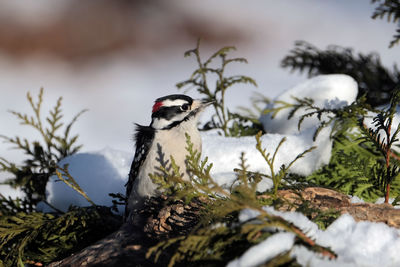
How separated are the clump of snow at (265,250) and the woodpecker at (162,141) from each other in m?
1.46

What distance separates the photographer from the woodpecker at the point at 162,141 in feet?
9.28

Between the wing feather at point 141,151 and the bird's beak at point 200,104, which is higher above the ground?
the bird's beak at point 200,104

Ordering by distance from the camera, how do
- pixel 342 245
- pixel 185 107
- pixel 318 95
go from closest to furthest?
pixel 342 245
pixel 185 107
pixel 318 95

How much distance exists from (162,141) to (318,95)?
1.49m

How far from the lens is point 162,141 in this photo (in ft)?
9.58

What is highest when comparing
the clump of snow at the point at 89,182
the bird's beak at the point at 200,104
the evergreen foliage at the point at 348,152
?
the bird's beak at the point at 200,104

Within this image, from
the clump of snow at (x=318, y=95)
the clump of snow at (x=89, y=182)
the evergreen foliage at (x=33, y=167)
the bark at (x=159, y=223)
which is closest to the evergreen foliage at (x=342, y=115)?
the clump of snow at (x=318, y=95)

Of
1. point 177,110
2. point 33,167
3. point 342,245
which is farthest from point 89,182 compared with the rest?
point 342,245

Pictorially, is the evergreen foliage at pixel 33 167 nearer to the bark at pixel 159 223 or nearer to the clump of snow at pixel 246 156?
the clump of snow at pixel 246 156

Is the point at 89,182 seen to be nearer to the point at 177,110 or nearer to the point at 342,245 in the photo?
the point at 177,110

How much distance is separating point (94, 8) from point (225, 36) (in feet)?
12.4

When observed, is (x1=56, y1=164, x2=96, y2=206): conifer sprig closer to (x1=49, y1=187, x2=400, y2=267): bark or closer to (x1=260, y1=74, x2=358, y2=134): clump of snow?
(x1=49, y1=187, x2=400, y2=267): bark

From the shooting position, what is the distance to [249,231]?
142cm

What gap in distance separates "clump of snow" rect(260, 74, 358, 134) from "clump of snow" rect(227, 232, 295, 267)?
2.16 metres
